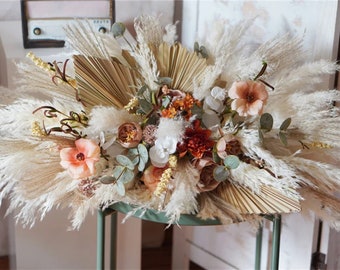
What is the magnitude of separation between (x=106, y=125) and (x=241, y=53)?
41 centimetres

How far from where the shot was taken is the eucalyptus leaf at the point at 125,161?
3.46 ft

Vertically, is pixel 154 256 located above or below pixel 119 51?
below

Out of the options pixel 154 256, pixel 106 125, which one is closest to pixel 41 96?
pixel 106 125

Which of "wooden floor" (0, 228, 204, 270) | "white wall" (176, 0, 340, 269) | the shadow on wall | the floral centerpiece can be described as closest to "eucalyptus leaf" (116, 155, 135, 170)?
the floral centerpiece

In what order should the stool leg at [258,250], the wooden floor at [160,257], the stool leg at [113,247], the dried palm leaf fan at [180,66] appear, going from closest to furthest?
the dried palm leaf fan at [180,66] → the stool leg at [113,247] → the stool leg at [258,250] → the wooden floor at [160,257]

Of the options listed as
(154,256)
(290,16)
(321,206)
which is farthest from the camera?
(154,256)

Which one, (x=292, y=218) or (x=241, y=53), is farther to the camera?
(x=292, y=218)

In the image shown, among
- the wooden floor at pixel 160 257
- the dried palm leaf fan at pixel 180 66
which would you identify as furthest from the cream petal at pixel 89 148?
the wooden floor at pixel 160 257

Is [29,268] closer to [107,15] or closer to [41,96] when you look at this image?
[41,96]

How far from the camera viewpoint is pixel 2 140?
110cm

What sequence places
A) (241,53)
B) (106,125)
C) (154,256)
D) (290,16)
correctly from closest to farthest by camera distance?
(106,125)
(241,53)
(290,16)
(154,256)

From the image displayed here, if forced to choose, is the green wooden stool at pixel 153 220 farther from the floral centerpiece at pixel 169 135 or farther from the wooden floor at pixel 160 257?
the wooden floor at pixel 160 257

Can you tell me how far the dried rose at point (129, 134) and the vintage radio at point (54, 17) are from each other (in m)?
0.57

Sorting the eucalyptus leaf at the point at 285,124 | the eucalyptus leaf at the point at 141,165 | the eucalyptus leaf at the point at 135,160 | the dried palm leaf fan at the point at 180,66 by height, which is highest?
the dried palm leaf fan at the point at 180,66
